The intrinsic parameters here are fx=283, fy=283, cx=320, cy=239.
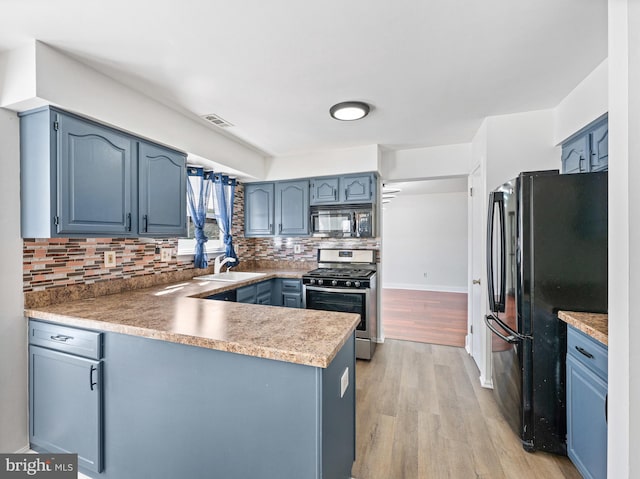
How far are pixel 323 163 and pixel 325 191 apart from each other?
0.37m

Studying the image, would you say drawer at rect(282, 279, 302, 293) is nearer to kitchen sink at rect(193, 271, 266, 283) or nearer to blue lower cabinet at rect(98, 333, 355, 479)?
kitchen sink at rect(193, 271, 266, 283)

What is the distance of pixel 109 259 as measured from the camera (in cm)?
223

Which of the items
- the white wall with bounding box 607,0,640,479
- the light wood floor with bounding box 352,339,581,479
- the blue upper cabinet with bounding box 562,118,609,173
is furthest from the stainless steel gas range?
the white wall with bounding box 607,0,640,479

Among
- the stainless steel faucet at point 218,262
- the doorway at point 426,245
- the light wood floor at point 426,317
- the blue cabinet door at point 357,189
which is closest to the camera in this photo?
the stainless steel faucet at point 218,262

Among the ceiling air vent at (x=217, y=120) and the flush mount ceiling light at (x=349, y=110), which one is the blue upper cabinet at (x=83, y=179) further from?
the flush mount ceiling light at (x=349, y=110)

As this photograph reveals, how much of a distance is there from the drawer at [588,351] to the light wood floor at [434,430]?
0.73 metres

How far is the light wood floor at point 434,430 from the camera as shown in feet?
5.46

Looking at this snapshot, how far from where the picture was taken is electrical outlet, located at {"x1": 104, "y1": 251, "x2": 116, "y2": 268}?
221 centimetres

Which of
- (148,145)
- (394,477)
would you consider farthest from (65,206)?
(394,477)

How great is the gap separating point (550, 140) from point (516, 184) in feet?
3.52

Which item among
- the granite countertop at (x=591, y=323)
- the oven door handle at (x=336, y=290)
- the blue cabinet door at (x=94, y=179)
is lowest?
the oven door handle at (x=336, y=290)

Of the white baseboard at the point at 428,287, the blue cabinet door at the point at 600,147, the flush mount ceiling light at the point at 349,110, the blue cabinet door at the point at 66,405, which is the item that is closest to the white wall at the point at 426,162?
the flush mount ceiling light at the point at 349,110
